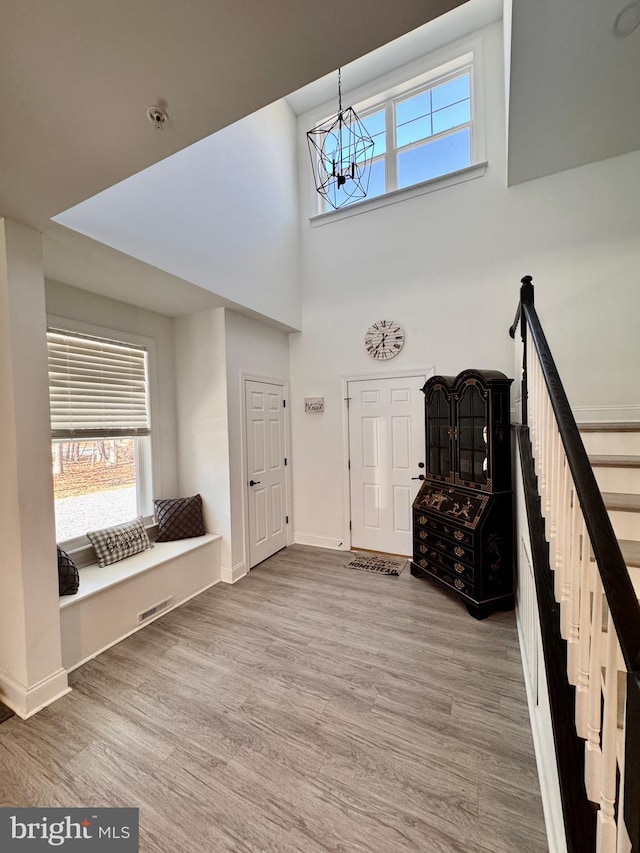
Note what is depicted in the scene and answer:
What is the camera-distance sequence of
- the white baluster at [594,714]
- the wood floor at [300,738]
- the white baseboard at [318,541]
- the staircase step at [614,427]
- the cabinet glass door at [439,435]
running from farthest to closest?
the white baseboard at [318,541] → the cabinet glass door at [439,435] → the staircase step at [614,427] → the wood floor at [300,738] → the white baluster at [594,714]

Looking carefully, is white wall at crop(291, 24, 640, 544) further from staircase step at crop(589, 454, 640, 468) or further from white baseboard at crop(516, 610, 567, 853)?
white baseboard at crop(516, 610, 567, 853)

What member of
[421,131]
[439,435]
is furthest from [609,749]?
[421,131]

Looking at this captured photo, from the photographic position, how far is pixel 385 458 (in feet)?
12.1

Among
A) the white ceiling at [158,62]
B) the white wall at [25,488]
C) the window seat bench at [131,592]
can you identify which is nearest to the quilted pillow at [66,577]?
the window seat bench at [131,592]

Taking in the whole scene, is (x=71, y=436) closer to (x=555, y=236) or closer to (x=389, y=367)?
(x=389, y=367)

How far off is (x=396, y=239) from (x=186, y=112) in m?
2.88

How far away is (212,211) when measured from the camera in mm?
2758

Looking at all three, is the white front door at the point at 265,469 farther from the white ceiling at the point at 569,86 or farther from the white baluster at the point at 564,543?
the white ceiling at the point at 569,86

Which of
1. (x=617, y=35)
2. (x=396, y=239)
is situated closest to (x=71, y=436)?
(x=396, y=239)

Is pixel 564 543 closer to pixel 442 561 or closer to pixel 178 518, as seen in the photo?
pixel 442 561

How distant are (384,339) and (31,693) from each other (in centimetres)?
376

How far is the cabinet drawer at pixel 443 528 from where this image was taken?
2627 millimetres

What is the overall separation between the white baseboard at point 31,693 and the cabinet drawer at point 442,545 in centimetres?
271

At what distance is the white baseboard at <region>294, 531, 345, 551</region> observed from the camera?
12.8ft
